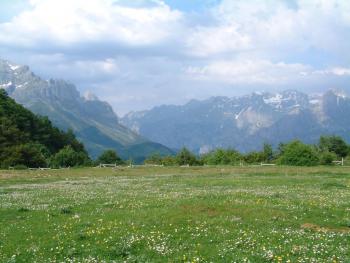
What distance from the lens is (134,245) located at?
59.1 feet

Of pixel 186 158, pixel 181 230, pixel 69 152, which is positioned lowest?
pixel 181 230

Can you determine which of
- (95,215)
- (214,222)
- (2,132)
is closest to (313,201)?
(214,222)

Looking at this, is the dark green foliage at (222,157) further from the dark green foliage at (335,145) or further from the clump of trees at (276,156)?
the dark green foliage at (335,145)

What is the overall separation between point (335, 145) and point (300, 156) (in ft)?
216

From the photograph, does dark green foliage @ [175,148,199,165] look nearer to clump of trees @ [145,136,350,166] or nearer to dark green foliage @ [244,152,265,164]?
clump of trees @ [145,136,350,166]

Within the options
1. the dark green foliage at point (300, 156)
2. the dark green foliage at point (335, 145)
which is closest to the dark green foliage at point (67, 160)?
the dark green foliage at point (300, 156)

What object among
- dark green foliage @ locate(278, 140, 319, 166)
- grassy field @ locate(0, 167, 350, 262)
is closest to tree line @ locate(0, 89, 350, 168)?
dark green foliage @ locate(278, 140, 319, 166)

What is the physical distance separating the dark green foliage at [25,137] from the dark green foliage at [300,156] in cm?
Result: 5757

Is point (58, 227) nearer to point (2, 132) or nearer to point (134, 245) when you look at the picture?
point (134, 245)

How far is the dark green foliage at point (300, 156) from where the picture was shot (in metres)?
101

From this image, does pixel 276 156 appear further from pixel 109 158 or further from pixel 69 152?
pixel 69 152

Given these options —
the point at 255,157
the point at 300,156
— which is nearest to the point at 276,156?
the point at 255,157

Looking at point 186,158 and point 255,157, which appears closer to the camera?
point 186,158

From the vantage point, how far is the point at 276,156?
15212cm
